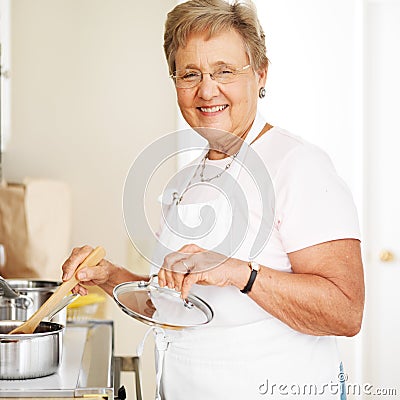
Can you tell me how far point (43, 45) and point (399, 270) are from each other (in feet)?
4.57

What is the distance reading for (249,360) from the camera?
114 centimetres

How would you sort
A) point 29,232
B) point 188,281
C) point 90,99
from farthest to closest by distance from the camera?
point 90,99
point 29,232
point 188,281

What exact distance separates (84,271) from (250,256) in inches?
10.3

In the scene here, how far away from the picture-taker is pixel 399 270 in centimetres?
249

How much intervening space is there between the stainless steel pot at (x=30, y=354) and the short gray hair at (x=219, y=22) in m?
0.50

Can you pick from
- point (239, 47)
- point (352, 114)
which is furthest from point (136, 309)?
point (352, 114)

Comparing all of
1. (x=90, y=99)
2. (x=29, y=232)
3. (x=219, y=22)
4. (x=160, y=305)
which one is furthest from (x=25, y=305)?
(x=90, y=99)

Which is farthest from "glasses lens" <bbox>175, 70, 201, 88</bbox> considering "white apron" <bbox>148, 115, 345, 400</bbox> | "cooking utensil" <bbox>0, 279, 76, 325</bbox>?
"cooking utensil" <bbox>0, 279, 76, 325</bbox>

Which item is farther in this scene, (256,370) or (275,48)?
(275,48)

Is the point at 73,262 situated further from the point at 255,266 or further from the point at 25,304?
the point at 255,266

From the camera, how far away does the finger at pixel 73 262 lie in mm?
1169

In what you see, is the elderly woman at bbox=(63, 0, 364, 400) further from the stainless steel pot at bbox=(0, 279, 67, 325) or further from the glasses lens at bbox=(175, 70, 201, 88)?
the stainless steel pot at bbox=(0, 279, 67, 325)

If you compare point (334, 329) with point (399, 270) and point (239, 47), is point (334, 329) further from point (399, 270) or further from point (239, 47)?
point (399, 270)

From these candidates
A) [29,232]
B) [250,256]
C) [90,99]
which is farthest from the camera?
[90,99]
